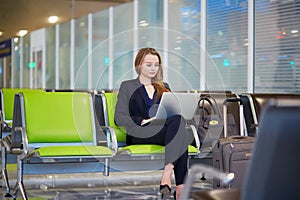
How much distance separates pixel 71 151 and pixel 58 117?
1.47 ft

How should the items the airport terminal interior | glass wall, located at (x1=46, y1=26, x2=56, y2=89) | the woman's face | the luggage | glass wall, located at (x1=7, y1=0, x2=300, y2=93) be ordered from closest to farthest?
the airport terminal interior → the woman's face → the luggage → glass wall, located at (x1=7, y1=0, x2=300, y2=93) → glass wall, located at (x1=46, y1=26, x2=56, y2=89)

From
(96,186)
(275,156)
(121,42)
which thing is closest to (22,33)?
(121,42)

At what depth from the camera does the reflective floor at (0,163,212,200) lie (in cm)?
397

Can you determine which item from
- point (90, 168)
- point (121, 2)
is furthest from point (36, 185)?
point (121, 2)

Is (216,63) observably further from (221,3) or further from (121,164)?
(121,164)

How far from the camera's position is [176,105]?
3562mm

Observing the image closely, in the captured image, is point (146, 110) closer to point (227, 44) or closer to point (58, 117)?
point (58, 117)

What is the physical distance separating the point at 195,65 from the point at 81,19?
4.26 m

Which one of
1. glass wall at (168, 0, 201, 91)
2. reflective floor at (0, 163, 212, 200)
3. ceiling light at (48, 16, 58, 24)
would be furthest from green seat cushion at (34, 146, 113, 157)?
ceiling light at (48, 16, 58, 24)

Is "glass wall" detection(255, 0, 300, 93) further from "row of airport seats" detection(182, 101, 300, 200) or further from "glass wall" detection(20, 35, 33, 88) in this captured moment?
"glass wall" detection(20, 35, 33, 88)

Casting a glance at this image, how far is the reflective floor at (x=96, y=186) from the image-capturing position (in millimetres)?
3970

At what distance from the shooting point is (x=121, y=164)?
3.97 meters

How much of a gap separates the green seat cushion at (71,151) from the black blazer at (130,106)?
11.2 inches

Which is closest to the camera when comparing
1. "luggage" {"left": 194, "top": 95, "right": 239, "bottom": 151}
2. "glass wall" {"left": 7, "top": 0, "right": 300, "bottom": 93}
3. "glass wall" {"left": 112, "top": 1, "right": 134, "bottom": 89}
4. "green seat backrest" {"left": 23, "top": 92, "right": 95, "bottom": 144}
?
"green seat backrest" {"left": 23, "top": 92, "right": 95, "bottom": 144}
